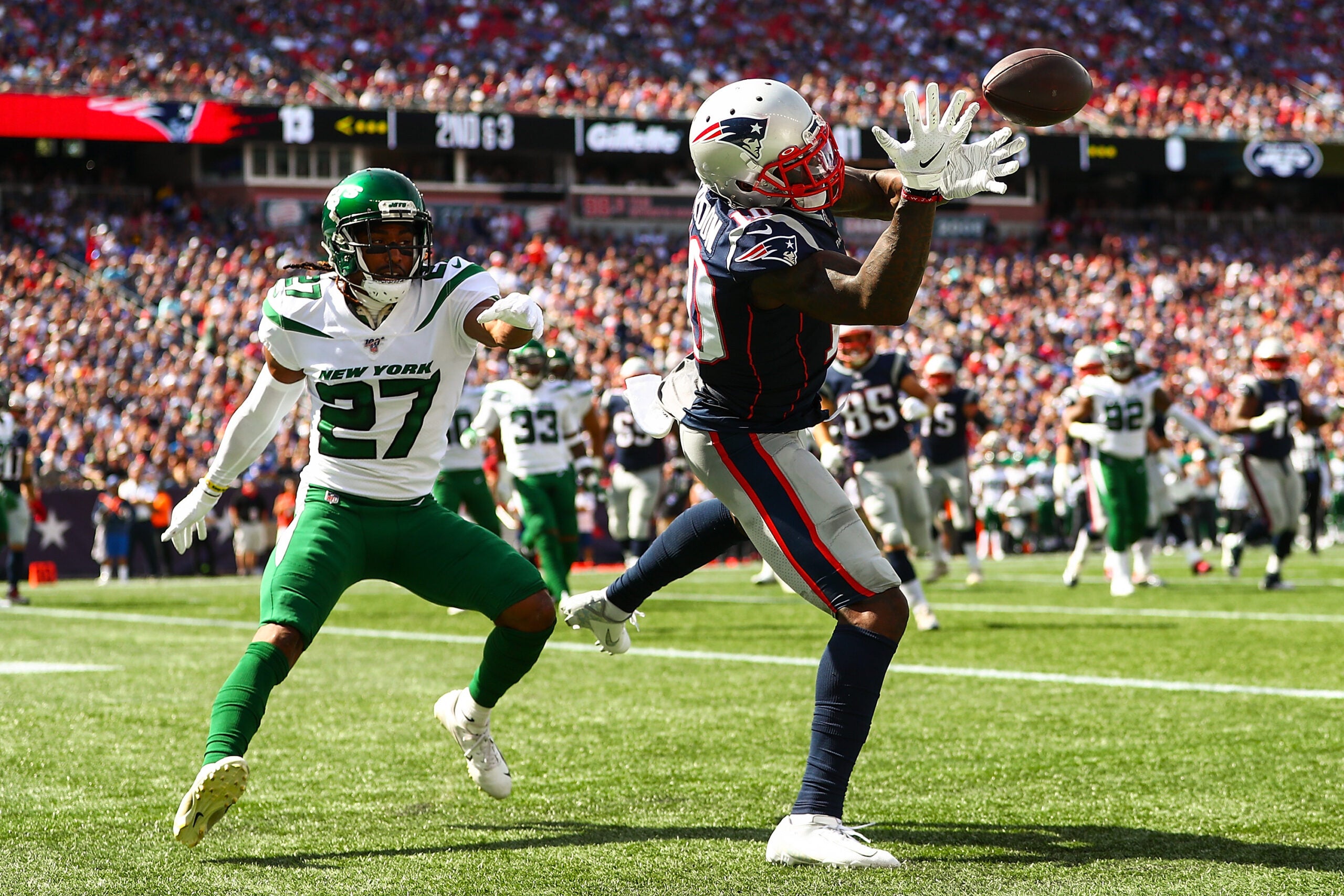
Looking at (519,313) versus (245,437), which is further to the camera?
(245,437)

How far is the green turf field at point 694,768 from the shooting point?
336cm

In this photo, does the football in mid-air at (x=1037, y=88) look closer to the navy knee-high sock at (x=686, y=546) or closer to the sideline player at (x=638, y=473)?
the navy knee-high sock at (x=686, y=546)

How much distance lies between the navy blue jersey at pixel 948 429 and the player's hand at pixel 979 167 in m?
8.69

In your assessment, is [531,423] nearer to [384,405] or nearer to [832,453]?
[832,453]

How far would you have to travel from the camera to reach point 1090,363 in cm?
1159

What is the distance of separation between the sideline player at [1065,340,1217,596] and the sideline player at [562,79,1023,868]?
25.4ft

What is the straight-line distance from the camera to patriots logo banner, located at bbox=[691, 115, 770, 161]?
3568mm

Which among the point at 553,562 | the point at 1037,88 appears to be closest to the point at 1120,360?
the point at 553,562

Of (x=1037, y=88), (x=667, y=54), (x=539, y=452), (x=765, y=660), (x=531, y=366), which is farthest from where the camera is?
(x=667, y=54)

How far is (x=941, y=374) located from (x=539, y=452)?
3738 millimetres

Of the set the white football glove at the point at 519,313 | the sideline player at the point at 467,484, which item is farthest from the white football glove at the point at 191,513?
the sideline player at the point at 467,484

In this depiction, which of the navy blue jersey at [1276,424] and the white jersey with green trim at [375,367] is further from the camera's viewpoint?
the navy blue jersey at [1276,424]

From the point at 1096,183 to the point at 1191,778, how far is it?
31.4 m

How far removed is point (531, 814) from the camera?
4.04m
